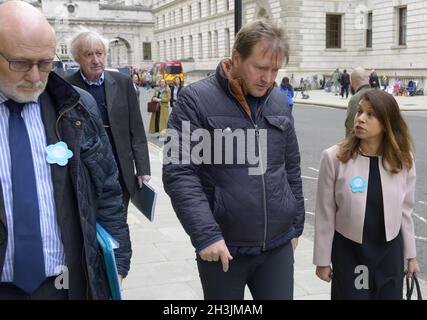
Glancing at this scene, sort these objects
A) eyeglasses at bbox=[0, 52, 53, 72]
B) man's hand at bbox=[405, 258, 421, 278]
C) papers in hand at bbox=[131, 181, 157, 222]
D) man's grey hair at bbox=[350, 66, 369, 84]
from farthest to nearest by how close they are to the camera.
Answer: man's grey hair at bbox=[350, 66, 369, 84] < papers in hand at bbox=[131, 181, 157, 222] < man's hand at bbox=[405, 258, 421, 278] < eyeglasses at bbox=[0, 52, 53, 72]

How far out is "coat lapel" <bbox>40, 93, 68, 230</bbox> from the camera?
2.06m

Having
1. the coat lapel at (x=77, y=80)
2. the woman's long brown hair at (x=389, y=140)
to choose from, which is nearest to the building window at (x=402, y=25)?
the coat lapel at (x=77, y=80)

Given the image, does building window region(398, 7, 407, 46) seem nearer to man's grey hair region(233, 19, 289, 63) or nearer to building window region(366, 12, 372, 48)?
building window region(366, 12, 372, 48)

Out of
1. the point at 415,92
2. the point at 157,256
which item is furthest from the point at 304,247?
the point at 415,92

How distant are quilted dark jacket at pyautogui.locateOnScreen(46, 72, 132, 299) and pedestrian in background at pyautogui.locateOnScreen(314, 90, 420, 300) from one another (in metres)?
1.29

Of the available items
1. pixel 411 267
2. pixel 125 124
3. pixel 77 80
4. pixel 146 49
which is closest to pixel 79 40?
→ pixel 77 80

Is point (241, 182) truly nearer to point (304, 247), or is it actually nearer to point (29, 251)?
point (29, 251)

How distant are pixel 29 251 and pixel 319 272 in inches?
70.2

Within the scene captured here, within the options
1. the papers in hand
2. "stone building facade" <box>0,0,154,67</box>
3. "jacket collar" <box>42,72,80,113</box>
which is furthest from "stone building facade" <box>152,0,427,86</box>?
"stone building facade" <box>0,0,154,67</box>

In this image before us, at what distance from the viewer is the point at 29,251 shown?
2.02 metres

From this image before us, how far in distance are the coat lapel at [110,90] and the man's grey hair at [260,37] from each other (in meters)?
1.83

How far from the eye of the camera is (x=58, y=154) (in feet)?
6.77

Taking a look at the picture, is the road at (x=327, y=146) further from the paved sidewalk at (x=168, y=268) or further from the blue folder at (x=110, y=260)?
the blue folder at (x=110, y=260)

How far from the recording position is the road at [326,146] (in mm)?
6076
